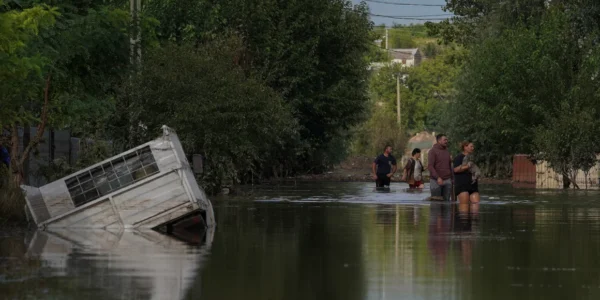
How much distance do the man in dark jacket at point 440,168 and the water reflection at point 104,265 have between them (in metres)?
9.89

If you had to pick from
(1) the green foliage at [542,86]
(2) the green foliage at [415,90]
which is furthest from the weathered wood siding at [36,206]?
(2) the green foliage at [415,90]

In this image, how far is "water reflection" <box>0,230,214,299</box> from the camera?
12.8 m

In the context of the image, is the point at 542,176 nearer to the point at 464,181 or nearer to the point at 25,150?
the point at 464,181

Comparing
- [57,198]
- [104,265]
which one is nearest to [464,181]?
[57,198]

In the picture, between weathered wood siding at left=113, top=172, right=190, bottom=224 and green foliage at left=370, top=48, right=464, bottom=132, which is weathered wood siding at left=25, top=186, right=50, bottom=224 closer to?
weathered wood siding at left=113, top=172, right=190, bottom=224

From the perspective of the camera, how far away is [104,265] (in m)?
15.5

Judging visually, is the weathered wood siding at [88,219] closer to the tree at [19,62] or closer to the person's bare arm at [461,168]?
the tree at [19,62]

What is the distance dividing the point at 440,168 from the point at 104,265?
1604 centimetres

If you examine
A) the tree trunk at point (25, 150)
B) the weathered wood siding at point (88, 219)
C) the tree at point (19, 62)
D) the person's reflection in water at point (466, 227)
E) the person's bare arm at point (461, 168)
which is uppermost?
the tree at point (19, 62)

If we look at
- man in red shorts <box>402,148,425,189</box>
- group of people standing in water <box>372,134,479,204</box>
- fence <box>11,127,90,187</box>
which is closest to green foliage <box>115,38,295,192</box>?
fence <box>11,127,90,187</box>

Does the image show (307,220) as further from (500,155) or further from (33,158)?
(500,155)

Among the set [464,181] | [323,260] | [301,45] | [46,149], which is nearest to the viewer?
[323,260]

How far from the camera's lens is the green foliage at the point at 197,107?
3725 cm

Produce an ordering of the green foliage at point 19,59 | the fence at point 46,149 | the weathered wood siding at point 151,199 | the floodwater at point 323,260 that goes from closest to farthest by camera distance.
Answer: the floodwater at point 323,260, the green foliage at point 19,59, the weathered wood siding at point 151,199, the fence at point 46,149
